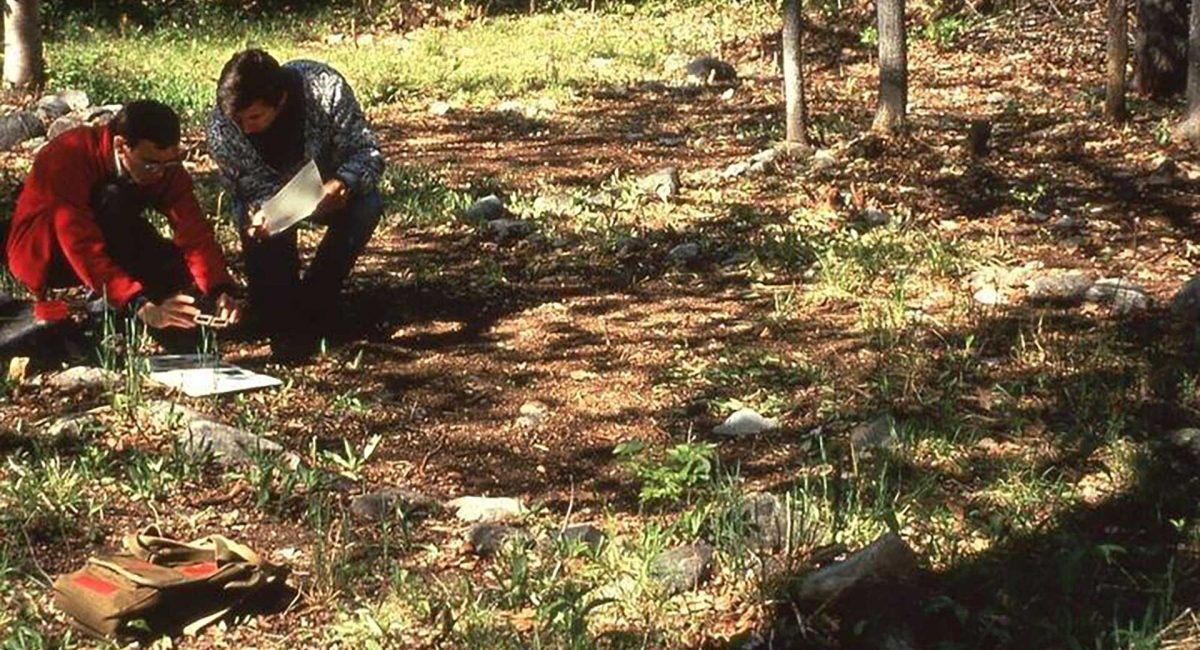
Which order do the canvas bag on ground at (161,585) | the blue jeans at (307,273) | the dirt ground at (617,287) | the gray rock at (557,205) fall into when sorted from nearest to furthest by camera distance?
the canvas bag on ground at (161,585) → the dirt ground at (617,287) → the blue jeans at (307,273) → the gray rock at (557,205)

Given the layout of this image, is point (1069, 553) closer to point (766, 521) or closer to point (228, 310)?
point (766, 521)

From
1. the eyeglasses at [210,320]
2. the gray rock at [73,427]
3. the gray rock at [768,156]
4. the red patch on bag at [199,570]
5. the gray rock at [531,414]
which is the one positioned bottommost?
the gray rock at [531,414]

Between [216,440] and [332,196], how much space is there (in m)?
1.42

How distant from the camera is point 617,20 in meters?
16.5

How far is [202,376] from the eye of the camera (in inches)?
202

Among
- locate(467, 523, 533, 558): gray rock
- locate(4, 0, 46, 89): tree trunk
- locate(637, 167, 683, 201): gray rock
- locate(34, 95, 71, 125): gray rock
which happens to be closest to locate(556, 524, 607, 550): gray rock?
locate(467, 523, 533, 558): gray rock

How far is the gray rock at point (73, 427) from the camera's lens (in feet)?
15.1

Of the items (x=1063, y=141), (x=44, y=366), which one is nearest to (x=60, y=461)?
(x=44, y=366)

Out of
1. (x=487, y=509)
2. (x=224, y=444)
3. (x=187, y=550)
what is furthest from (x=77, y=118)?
(x=187, y=550)

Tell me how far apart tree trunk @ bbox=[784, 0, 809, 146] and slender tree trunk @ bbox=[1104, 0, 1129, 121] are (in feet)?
5.90

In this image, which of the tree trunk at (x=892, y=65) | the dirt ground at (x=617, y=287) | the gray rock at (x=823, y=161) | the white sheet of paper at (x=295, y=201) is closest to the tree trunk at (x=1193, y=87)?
the dirt ground at (x=617, y=287)

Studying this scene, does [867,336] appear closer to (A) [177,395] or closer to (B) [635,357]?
(B) [635,357]

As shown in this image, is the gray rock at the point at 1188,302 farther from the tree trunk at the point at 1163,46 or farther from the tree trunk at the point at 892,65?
the tree trunk at the point at 1163,46

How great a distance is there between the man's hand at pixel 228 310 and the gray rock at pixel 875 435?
2.24 meters
